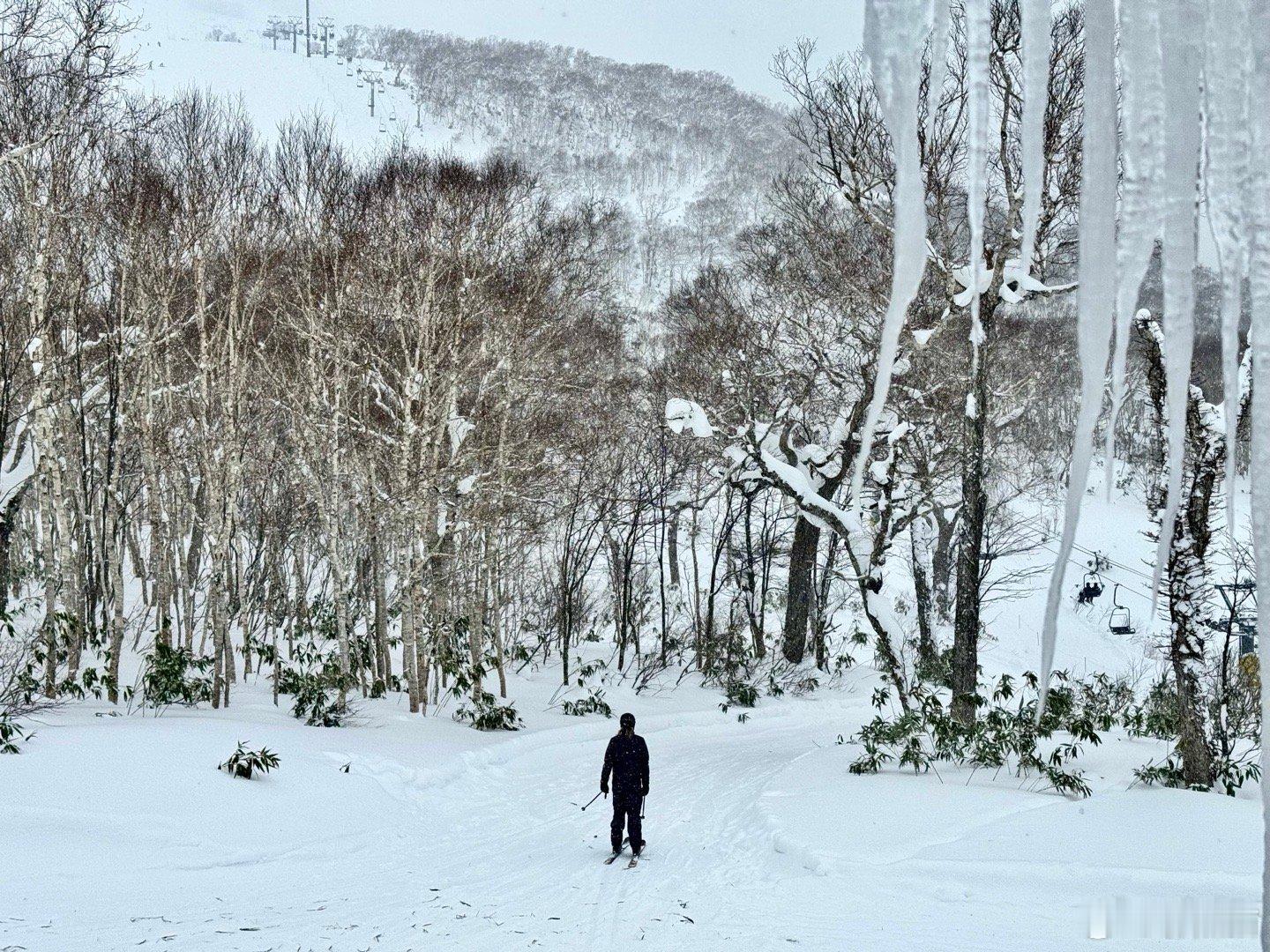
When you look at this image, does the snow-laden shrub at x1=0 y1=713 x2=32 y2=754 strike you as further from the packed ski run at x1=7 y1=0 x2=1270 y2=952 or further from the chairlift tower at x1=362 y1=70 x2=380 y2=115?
the chairlift tower at x1=362 y1=70 x2=380 y2=115

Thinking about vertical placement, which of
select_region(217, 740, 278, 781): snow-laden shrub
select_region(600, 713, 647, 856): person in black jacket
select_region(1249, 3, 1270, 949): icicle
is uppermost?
select_region(1249, 3, 1270, 949): icicle

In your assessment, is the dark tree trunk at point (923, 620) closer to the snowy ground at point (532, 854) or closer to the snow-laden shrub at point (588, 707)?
the snow-laden shrub at point (588, 707)

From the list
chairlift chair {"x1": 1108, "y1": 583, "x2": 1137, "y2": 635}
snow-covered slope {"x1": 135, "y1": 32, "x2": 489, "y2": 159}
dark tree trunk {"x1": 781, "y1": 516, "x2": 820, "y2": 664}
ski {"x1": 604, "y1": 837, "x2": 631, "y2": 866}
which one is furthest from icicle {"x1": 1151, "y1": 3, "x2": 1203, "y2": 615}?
snow-covered slope {"x1": 135, "y1": 32, "x2": 489, "y2": 159}

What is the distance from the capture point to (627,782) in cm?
820

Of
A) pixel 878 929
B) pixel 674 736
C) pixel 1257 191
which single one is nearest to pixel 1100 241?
pixel 1257 191

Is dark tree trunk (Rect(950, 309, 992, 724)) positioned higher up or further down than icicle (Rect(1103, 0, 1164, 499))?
further down

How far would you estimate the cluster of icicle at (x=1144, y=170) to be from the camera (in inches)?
53.8

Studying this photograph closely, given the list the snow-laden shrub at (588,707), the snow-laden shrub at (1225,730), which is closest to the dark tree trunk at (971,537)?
the snow-laden shrub at (1225,730)

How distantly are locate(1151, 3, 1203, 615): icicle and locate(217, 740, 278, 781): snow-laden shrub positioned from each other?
31.5 feet

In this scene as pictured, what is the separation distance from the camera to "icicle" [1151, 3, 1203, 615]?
1413 millimetres

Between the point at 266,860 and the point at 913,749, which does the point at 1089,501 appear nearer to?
the point at 913,749

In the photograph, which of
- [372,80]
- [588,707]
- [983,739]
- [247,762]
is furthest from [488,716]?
[372,80]

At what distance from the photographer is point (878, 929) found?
20.0ft

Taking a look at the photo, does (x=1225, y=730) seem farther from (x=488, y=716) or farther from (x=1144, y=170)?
(x=488, y=716)
